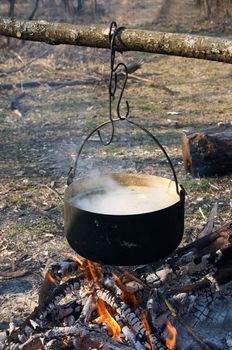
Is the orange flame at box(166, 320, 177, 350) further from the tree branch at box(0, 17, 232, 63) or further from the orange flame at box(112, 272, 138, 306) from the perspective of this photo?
the tree branch at box(0, 17, 232, 63)

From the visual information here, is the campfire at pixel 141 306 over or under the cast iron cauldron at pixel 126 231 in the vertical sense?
under

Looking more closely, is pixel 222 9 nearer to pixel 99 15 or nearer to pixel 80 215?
pixel 99 15

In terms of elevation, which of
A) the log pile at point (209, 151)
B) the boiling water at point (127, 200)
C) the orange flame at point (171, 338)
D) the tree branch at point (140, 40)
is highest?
the tree branch at point (140, 40)

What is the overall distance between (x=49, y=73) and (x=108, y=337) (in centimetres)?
915

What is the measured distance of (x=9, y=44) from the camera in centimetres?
1251

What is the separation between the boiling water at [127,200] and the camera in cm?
273

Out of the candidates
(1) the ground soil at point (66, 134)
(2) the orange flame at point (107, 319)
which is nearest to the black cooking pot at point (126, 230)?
(2) the orange flame at point (107, 319)

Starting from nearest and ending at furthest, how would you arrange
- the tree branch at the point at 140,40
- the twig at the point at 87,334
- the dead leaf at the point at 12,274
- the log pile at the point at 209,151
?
1. the tree branch at the point at 140,40
2. the twig at the point at 87,334
3. the dead leaf at the point at 12,274
4. the log pile at the point at 209,151

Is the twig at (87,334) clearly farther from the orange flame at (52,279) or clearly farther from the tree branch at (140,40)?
the tree branch at (140,40)

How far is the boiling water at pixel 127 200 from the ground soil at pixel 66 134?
1.21m

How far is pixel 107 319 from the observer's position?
299 cm

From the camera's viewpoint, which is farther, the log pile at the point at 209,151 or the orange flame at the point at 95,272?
the log pile at the point at 209,151

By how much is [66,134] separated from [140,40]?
4.98 m

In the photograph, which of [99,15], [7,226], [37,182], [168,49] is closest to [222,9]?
[99,15]
